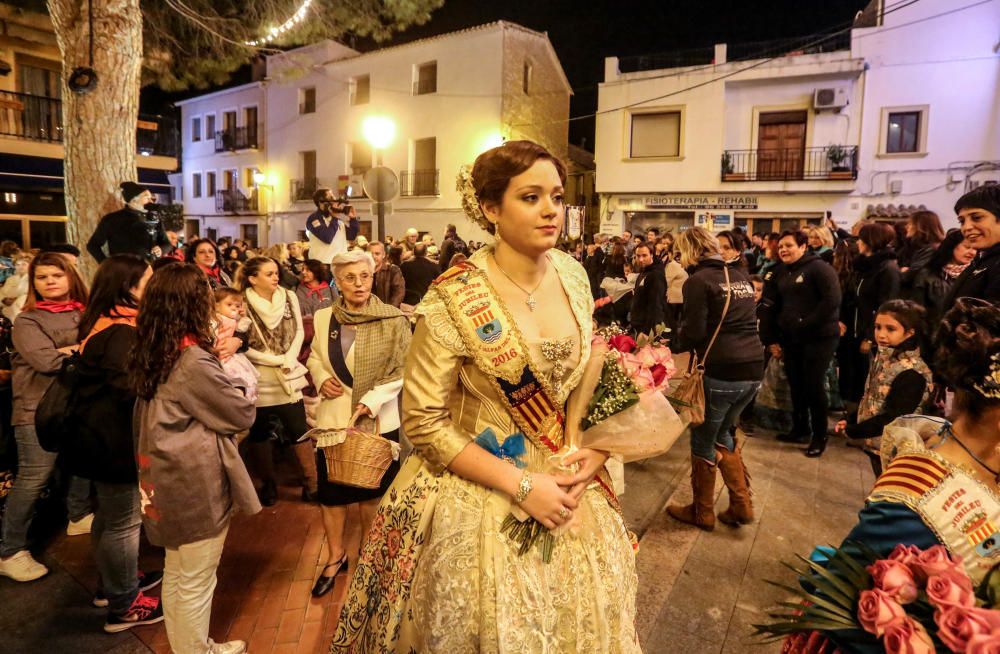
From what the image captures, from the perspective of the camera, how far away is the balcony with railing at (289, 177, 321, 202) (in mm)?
26531

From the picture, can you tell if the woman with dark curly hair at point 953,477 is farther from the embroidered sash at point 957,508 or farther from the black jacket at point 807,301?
the black jacket at point 807,301

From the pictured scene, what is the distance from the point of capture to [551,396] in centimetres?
181

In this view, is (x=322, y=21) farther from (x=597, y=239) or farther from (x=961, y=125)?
(x=961, y=125)

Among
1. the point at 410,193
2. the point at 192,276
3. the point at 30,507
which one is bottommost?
the point at 30,507

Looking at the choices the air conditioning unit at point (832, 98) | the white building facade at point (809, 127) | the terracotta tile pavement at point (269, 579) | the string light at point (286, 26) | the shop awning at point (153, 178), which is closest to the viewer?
the terracotta tile pavement at point (269, 579)

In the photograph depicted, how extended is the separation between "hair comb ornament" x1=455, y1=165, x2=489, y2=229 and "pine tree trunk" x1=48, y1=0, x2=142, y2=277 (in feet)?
16.3

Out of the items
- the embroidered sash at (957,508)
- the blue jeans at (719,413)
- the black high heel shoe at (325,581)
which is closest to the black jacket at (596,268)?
the blue jeans at (719,413)

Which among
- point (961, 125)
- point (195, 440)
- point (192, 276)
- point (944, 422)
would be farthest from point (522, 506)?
point (961, 125)

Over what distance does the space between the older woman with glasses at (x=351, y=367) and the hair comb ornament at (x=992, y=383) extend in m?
2.56

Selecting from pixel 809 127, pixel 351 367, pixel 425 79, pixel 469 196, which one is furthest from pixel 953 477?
pixel 425 79

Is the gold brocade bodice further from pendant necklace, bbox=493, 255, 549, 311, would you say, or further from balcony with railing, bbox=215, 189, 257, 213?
balcony with railing, bbox=215, 189, 257, 213

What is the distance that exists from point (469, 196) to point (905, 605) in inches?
64.9

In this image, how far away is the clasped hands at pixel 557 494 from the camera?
1.64 meters

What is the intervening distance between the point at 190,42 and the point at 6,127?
8.12 m
